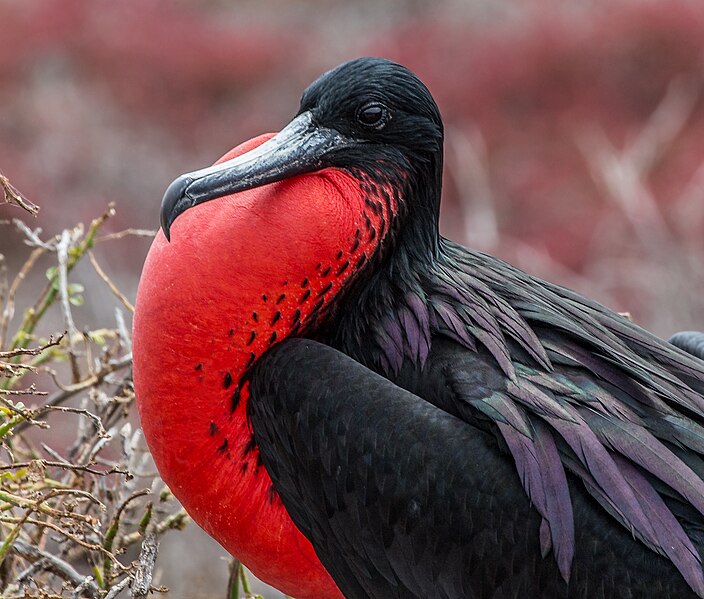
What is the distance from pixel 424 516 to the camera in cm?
220

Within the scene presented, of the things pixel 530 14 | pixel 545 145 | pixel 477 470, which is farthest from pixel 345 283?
pixel 530 14

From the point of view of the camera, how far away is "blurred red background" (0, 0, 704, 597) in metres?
9.49

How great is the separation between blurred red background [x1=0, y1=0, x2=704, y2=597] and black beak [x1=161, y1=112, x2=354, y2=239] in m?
5.95

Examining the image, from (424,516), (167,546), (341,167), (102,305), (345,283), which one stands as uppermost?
(102,305)

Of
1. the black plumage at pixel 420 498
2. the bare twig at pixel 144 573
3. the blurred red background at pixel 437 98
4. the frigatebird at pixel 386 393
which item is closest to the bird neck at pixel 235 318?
the frigatebird at pixel 386 393

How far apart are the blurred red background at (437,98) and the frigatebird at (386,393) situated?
232 inches

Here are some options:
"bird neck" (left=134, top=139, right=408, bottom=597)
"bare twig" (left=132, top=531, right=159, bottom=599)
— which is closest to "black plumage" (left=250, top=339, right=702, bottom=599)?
"bird neck" (left=134, top=139, right=408, bottom=597)

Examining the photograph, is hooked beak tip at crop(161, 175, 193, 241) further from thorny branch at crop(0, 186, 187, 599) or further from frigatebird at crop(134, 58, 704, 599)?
thorny branch at crop(0, 186, 187, 599)

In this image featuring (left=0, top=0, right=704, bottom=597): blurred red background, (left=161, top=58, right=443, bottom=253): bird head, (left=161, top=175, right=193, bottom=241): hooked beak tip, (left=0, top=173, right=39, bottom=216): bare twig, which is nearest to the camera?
(left=0, top=173, right=39, bottom=216): bare twig

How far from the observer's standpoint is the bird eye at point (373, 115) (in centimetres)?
247

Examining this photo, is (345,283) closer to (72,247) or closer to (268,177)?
(268,177)

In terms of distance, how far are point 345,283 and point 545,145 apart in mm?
8073

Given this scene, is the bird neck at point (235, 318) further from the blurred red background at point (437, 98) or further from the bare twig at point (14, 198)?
the blurred red background at point (437, 98)

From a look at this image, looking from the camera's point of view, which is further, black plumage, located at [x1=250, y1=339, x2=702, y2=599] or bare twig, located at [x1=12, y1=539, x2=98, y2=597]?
bare twig, located at [x1=12, y1=539, x2=98, y2=597]
